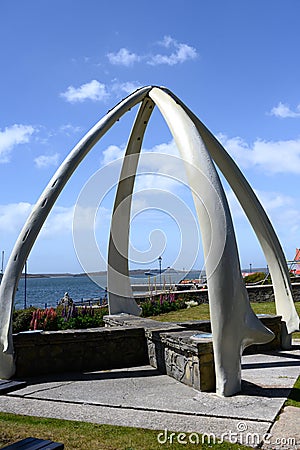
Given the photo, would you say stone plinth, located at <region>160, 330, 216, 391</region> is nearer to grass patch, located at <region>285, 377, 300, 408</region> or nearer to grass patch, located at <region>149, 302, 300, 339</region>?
grass patch, located at <region>285, 377, 300, 408</region>

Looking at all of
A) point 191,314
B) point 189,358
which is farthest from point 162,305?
point 189,358

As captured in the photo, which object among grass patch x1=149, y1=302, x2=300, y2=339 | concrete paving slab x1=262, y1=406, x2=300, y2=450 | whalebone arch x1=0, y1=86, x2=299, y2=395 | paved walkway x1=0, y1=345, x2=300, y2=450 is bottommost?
concrete paving slab x1=262, y1=406, x2=300, y2=450

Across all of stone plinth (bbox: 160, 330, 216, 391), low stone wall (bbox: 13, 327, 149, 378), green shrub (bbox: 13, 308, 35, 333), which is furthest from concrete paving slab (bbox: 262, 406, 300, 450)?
green shrub (bbox: 13, 308, 35, 333)

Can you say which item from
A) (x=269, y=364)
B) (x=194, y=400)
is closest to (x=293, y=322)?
(x=269, y=364)

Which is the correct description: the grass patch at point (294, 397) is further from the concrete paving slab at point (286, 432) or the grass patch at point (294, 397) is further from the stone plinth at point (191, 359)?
the stone plinth at point (191, 359)

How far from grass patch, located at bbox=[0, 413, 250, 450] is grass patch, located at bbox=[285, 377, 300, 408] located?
5.07ft

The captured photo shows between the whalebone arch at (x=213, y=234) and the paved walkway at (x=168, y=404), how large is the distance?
529 millimetres

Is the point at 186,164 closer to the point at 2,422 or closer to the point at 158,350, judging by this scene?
the point at 158,350

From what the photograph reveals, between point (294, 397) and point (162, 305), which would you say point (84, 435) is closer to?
point (294, 397)

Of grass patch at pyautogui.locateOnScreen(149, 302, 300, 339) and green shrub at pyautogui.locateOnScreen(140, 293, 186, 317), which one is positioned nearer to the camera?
grass patch at pyautogui.locateOnScreen(149, 302, 300, 339)

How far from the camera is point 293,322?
8.95 meters

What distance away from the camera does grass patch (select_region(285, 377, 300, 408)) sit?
5441 millimetres

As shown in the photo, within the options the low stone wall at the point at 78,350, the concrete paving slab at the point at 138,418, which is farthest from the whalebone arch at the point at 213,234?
the concrete paving slab at the point at 138,418

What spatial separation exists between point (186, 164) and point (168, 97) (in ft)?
6.90
